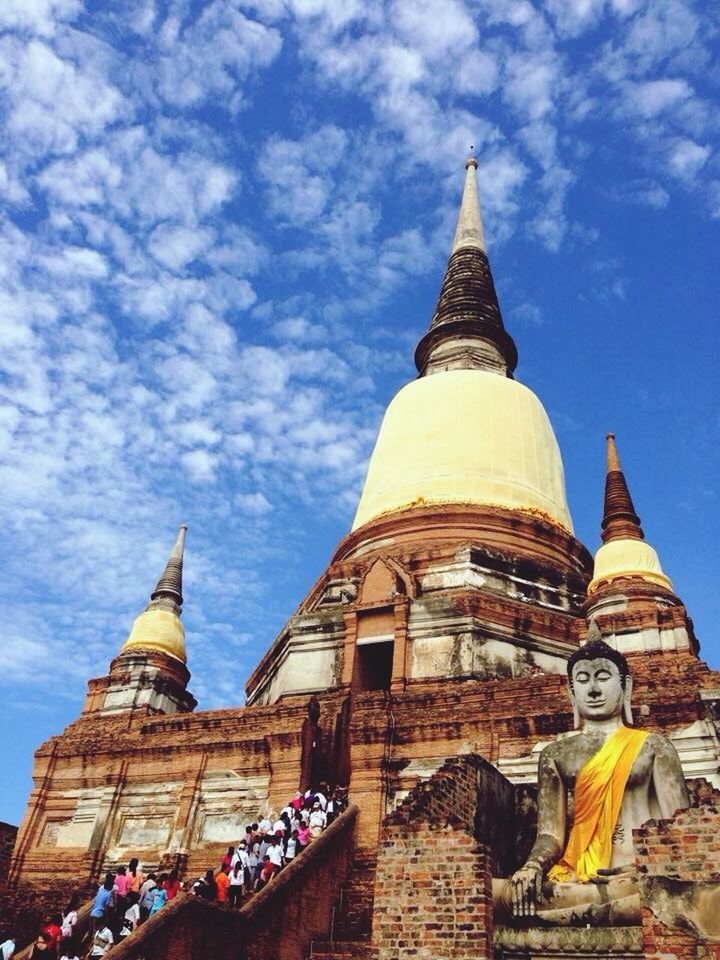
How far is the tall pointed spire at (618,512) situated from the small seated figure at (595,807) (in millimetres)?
10335

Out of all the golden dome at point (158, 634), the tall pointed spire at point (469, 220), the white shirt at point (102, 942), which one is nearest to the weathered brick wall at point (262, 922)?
the white shirt at point (102, 942)

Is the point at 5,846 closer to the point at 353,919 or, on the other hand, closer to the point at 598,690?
the point at 353,919

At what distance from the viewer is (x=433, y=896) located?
22.9 ft

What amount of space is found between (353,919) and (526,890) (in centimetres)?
432

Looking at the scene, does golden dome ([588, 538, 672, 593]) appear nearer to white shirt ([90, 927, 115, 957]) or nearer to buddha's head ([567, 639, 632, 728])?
buddha's head ([567, 639, 632, 728])

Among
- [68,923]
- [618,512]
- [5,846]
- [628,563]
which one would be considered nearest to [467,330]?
[618,512]

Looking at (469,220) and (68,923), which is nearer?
(68,923)

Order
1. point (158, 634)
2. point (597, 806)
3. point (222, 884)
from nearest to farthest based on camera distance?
point (597, 806) < point (222, 884) < point (158, 634)

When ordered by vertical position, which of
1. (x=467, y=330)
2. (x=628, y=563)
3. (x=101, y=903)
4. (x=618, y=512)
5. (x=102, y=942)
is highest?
(x=467, y=330)

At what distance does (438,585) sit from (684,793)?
10.9 m

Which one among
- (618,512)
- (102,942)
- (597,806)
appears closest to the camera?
(597,806)

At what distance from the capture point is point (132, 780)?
15.6 meters

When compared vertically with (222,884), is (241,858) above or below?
above

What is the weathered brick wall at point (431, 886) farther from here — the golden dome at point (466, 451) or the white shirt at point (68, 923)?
the golden dome at point (466, 451)
